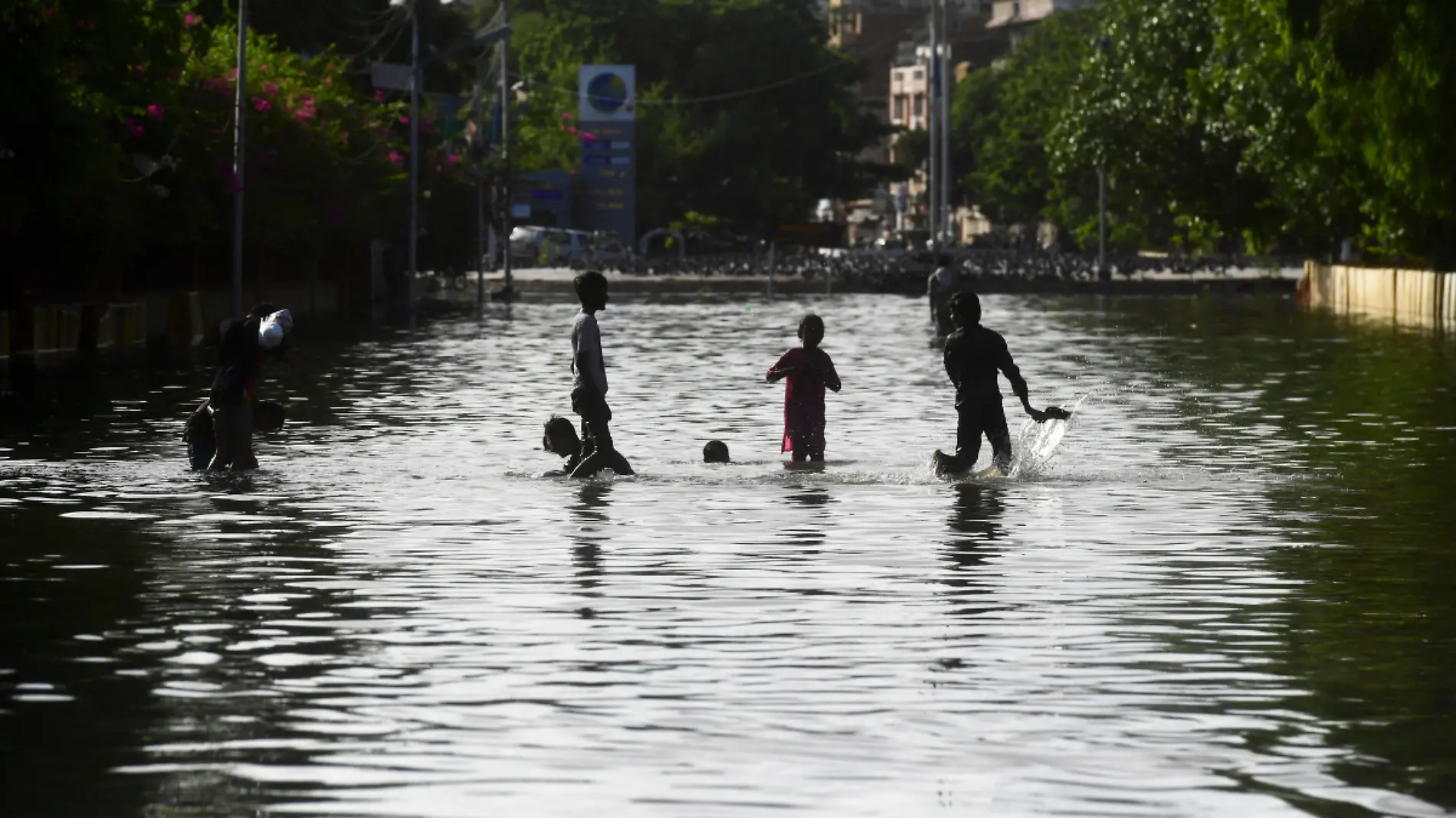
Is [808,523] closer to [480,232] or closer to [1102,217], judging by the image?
[480,232]

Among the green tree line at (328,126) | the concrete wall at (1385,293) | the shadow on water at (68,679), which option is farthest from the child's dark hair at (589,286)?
the concrete wall at (1385,293)

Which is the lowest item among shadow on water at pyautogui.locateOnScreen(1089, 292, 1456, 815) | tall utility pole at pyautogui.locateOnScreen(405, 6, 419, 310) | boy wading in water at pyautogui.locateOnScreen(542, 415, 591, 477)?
shadow on water at pyautogui.locateOnScreen(1089, 292, 1456, 815)

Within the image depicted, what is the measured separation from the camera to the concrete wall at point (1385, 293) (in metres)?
63.0

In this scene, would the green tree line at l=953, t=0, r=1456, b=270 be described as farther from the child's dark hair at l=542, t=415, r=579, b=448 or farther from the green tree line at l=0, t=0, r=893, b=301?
the child's dark hair at l=542, t=415, r=579, b=448

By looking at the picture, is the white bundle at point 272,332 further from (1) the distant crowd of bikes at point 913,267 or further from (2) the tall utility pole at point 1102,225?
(2) the tall utility pole at point 1102,225

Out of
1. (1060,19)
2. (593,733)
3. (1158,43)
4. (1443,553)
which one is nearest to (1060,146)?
(1158,43)

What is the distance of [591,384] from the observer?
2095 cm

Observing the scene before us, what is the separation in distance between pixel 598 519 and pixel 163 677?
7.08m

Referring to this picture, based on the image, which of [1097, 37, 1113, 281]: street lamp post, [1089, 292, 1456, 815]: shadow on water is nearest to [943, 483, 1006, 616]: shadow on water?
[1089, 292, 1456, 815]: shadow on water

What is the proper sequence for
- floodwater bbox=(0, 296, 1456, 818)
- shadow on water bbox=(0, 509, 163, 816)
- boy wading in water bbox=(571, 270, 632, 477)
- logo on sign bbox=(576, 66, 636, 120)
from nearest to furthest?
1. shadow on water bbox=(0, 509, 163, 816)
2. floodwater bbox=(0, 296, 1456, 818)
3. boy wading in water bbox=(571, 270, 632, 477)
4. logo on sign bbox=(576, 66, 636, 120)

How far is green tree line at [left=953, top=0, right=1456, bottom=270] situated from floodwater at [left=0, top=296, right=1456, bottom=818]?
19.1 metres

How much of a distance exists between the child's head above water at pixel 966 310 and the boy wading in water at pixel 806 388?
1005mm

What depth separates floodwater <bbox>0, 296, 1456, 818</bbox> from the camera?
30.6ft

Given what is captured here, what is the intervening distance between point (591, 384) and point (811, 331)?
1.66 m
